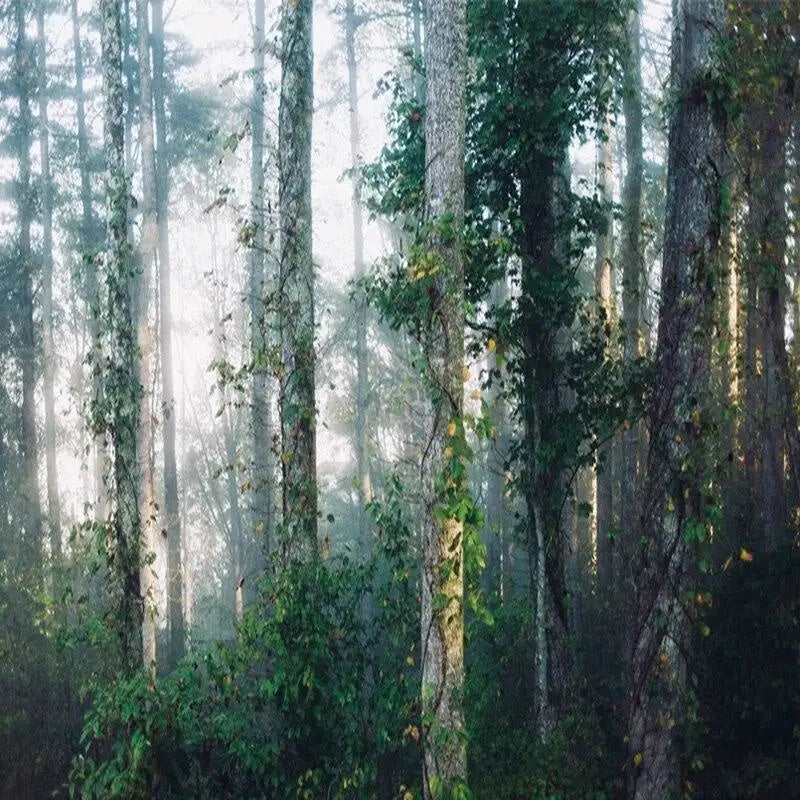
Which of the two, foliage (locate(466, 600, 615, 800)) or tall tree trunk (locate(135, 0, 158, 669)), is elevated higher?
tall tree trunk (locate(135, 0, 158, 669))

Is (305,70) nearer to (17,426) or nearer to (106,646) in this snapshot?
(106,646)

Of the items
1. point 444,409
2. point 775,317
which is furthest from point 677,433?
point 444,409

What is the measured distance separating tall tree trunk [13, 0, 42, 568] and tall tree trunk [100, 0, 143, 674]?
1239 cm

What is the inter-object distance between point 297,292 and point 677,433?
441 centimetres

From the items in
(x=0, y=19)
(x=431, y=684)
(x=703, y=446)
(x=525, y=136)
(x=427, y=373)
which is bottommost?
(x=431, y=684)

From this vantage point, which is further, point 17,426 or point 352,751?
point 17,426

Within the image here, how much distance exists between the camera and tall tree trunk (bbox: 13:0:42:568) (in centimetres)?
2158

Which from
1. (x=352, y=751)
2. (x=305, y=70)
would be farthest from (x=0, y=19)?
(x=352, y=751)

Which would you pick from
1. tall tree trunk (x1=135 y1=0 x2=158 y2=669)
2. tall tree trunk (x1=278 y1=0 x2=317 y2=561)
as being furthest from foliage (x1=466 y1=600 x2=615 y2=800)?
tall tree trunk (x1=135 y1=0 x2=158 y2=669)

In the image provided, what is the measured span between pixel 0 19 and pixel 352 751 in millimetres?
20564

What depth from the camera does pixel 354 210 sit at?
1038 inches

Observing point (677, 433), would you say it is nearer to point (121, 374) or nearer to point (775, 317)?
point (775, 317)

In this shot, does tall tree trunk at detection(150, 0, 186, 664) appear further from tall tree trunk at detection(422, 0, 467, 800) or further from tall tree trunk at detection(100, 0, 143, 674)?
tall tree trunk at detection(422, 0, 467, 800)

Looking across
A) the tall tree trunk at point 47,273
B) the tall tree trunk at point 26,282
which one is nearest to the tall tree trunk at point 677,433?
the tall tree trunk at point 26,282
